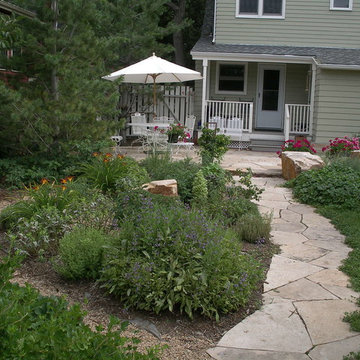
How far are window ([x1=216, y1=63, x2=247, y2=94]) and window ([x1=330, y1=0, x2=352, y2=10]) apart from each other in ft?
11.1

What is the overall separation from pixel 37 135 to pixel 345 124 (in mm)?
10189

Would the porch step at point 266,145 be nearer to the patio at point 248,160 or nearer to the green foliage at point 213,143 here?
the patio at point 248,160

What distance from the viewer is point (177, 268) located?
4.06m

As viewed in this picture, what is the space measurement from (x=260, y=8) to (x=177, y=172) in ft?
37.3

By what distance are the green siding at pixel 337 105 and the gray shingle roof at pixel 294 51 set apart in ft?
1.50

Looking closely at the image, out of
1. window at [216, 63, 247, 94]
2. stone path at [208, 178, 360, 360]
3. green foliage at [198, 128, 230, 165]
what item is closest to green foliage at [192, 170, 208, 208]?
stone path at [208, 178, 360, 360]

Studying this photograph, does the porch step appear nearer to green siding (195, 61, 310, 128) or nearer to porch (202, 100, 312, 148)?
porch (202, 100, 312, 148)

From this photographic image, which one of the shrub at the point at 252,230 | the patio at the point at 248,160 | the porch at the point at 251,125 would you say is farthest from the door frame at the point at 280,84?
the shrub at the point at 252,230

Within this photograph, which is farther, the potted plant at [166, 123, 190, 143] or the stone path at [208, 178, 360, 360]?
the potted plant at [166, 123, 190, 143]

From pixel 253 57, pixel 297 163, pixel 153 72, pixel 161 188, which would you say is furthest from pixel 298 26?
pixel 161 188

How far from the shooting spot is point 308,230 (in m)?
6.64

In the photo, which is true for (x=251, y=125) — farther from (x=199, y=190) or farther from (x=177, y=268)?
(x=177, y=268)

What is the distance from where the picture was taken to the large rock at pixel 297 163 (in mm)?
9492

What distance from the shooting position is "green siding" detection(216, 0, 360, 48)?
1703 cm
